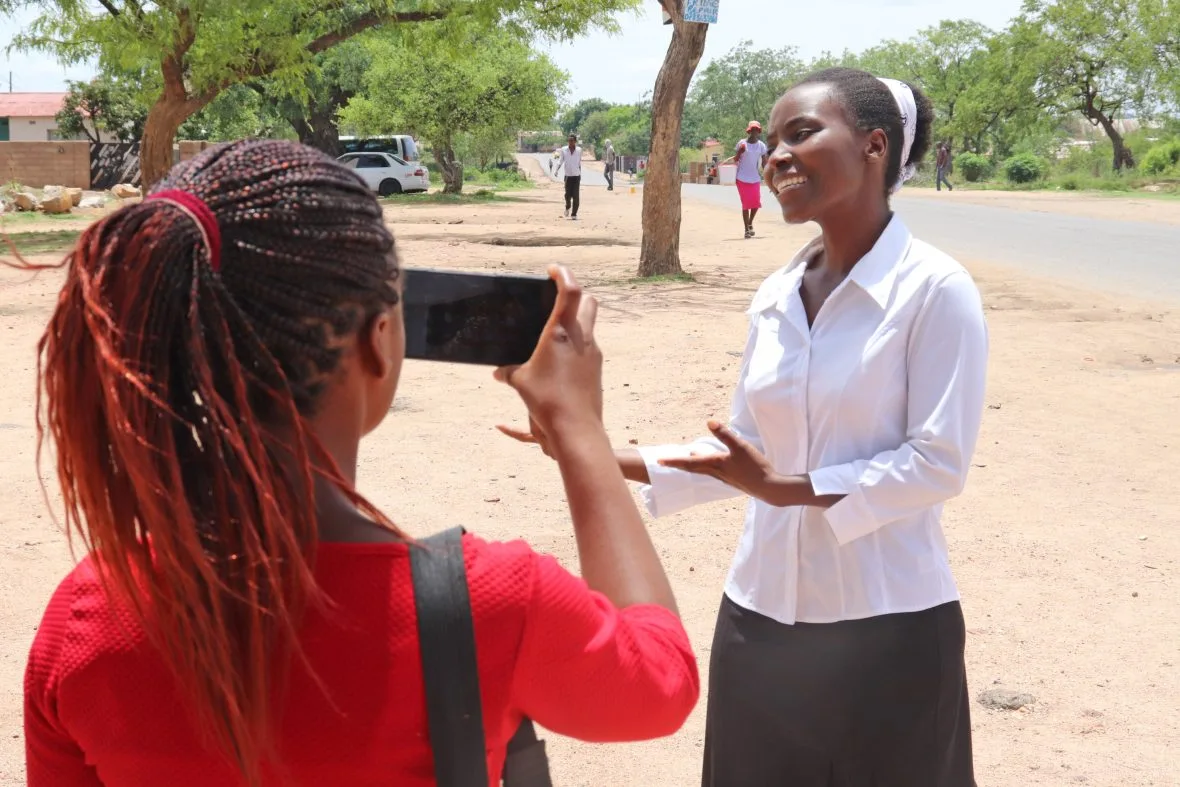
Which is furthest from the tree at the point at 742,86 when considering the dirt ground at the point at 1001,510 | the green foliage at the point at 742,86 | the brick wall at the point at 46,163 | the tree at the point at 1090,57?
the dirt ground at the point at 1001,510

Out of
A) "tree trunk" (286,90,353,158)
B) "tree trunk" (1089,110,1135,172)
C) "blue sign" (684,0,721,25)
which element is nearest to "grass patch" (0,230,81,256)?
"blue sign" (684,0,721,25)

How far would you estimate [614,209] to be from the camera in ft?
107

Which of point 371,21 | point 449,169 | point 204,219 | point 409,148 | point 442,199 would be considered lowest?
point 442,199

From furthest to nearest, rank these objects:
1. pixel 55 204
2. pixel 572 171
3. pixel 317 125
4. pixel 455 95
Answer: pixel 317 125 < pixel 455 95 < pixel 572 171 < pixel 55 204

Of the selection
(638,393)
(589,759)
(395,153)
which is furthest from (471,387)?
(395,153)

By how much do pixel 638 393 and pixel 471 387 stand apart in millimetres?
1142

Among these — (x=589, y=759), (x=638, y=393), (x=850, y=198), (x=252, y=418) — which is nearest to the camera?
(x=252, y=418)

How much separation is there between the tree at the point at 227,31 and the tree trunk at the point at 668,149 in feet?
16.0

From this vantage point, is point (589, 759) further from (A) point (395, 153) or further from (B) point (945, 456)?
(A) point (395, 153)

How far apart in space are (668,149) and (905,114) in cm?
1147

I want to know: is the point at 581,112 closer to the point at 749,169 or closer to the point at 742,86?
the point at 742,86

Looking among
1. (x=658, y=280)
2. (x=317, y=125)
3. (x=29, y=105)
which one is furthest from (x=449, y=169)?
(x=29, y=105)

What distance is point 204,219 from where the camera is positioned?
3.63 ft

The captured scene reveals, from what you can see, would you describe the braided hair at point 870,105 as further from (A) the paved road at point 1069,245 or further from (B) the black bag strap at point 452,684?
(A) the paved road at point 1069,245
